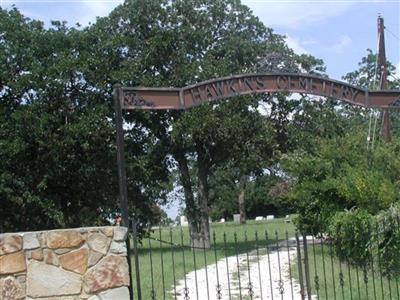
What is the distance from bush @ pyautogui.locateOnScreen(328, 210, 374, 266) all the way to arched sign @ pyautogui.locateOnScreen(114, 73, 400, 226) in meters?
3.92

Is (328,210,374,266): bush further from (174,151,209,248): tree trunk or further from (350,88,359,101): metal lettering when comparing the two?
(174,151,209,248): tree trunk

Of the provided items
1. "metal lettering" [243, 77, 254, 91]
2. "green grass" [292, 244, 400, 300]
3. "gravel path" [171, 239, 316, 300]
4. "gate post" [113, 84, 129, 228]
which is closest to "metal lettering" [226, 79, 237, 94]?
"metal lettering" [243, 77, 254, 91]

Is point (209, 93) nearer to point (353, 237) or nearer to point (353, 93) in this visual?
point (353, 93)

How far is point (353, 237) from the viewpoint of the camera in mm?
12969

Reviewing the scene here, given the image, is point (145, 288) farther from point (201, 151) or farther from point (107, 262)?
point (201, 151)

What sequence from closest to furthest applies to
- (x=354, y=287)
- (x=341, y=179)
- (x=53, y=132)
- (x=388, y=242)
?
(x=354, y=287)
(x=388, y=242)
(x=341, y=179)
(x=53, y=132)

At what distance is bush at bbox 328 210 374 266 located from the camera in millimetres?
12516

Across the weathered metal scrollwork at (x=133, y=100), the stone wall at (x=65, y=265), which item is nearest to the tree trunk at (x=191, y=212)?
the weathered metal scrollwork at (x=133, y=100)

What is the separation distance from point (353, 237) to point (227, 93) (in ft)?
19.6

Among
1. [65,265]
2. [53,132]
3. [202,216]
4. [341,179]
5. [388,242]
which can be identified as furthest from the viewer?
[202,216]

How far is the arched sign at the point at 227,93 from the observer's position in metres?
7.79

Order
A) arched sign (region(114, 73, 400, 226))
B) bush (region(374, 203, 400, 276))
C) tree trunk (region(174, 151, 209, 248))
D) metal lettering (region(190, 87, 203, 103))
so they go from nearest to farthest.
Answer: arched sign (region(114, 73, 400, 226)), metal lettering (region(190, 87, 203, 103)), bush (region(374, 203, 400, 276)), tree trunk (region(174, 151, 209, 248))

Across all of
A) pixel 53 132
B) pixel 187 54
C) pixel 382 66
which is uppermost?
pixel 187 54

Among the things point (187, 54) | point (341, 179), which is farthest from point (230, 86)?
point (187, 54)
